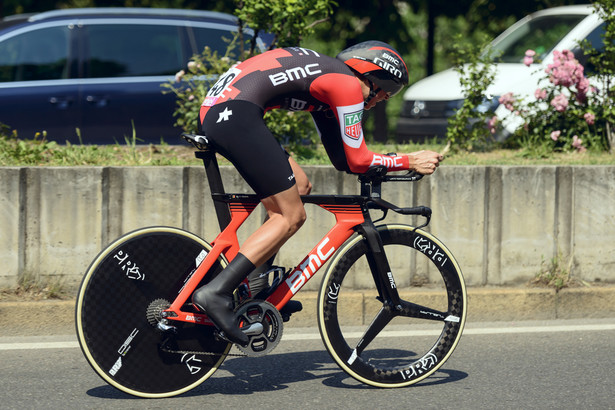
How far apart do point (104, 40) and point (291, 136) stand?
9.78 feet

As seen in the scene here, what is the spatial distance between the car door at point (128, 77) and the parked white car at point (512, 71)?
10.2 feet

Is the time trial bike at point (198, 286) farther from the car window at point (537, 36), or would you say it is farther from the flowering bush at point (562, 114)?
the car window at point (537, 36)

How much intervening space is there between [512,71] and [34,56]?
518 cm

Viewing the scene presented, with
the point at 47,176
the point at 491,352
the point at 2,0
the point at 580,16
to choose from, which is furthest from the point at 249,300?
the point at 2,0

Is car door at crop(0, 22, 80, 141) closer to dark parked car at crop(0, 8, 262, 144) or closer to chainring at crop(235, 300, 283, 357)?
dark parked car at crop(0, 8, 262, 144)

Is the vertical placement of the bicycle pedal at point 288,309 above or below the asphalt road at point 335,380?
above

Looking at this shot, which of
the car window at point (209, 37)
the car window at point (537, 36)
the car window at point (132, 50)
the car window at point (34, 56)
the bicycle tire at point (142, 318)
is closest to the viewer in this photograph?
the bicycle tire at point (142, 318)

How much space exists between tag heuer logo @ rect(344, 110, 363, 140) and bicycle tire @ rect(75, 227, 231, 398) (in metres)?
0.90

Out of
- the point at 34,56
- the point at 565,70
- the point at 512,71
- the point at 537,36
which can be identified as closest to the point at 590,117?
the point at 565,70

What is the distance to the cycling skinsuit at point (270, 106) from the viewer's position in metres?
4.70

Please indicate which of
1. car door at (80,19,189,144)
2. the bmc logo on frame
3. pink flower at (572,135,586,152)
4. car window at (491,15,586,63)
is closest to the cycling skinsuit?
the bmc logo on frame

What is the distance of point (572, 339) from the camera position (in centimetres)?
625

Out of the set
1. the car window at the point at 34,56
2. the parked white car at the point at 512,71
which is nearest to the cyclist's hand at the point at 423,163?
the car window at the point at 34,56

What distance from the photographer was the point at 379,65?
483 cm
